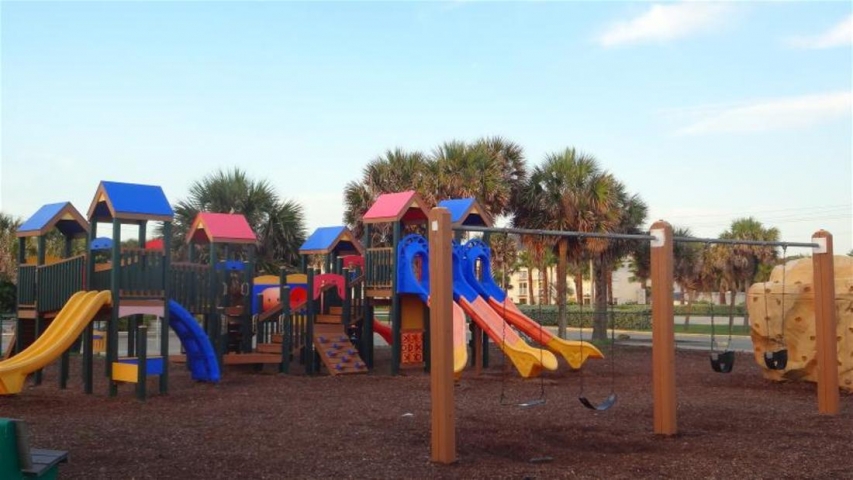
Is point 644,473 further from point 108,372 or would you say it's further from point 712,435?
point 108,372

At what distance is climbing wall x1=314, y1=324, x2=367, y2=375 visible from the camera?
61.6 feet

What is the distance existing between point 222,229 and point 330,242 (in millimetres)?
3955

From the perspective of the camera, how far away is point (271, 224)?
100ft

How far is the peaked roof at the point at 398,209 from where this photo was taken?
19.4 m

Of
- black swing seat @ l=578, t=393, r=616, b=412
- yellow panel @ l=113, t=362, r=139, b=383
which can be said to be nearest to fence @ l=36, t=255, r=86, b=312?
yellow panel @ l=113, t=362, r=139, b=383

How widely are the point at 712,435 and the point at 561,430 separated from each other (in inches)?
69.4

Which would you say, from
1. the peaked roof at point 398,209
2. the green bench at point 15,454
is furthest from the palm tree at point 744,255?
the green bench at point 15,454

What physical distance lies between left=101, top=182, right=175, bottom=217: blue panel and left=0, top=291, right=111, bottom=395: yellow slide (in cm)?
152

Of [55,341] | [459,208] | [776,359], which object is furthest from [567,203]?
[55,341]

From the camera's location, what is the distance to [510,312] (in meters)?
19.2

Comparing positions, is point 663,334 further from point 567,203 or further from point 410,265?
point 567,203

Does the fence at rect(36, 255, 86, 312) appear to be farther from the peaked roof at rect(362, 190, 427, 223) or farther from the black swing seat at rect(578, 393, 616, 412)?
the black swing seat at rect(578, 393, 616, 412)

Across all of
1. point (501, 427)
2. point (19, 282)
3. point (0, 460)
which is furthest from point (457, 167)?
point (0, 460)

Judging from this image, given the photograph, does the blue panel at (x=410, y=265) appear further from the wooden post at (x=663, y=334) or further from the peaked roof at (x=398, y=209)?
the wooden post at (x=663, y=334)
